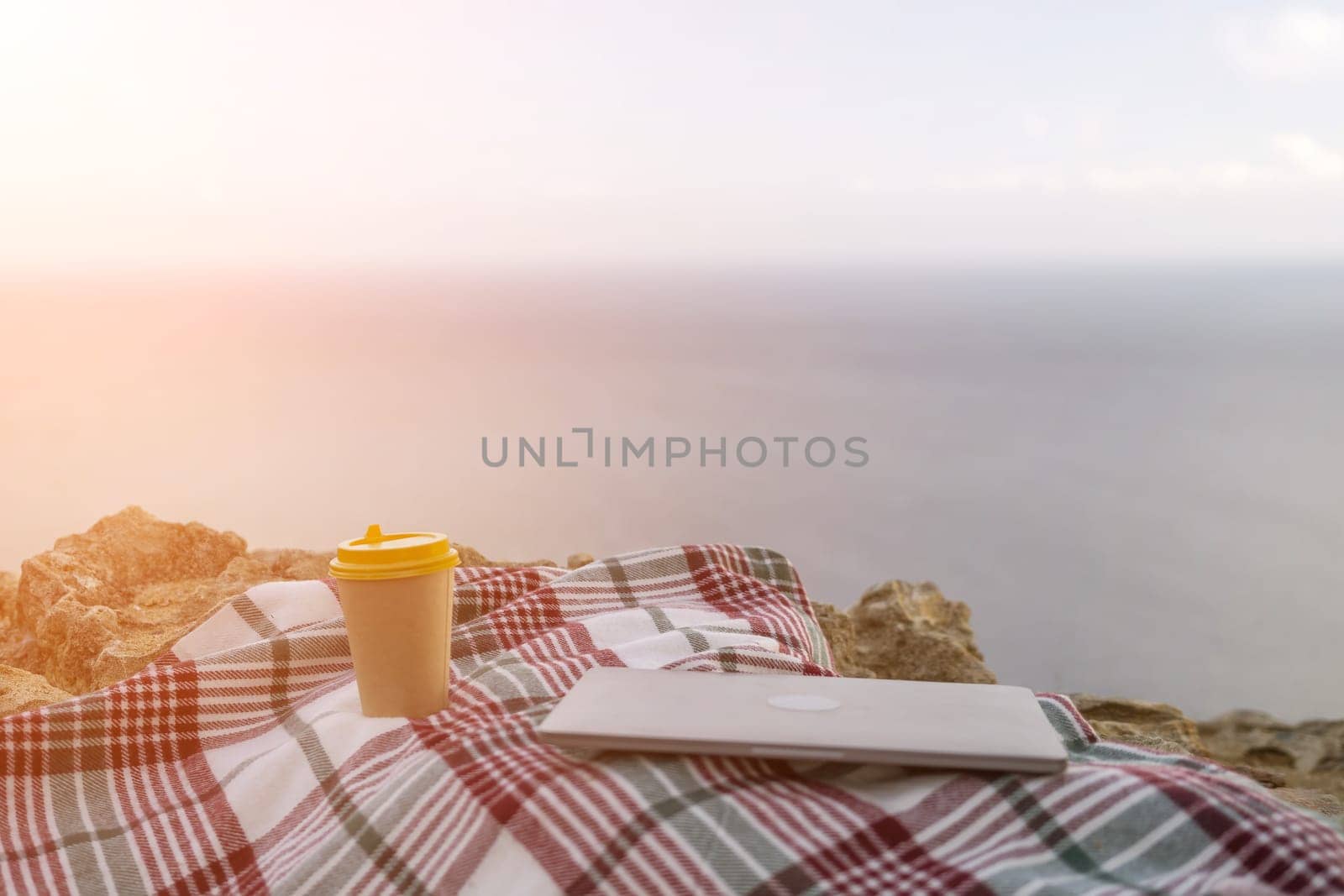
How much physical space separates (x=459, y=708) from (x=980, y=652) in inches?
41.6

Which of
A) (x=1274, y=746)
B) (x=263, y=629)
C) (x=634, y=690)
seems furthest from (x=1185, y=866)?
(x=1274, y=746)

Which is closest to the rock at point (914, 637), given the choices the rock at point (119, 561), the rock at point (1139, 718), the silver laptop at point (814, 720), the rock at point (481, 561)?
the rock at point (1139, 718)

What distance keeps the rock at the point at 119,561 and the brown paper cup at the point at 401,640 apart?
768mm

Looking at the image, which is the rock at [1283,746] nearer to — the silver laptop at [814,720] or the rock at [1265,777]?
the rock at [1265,777]

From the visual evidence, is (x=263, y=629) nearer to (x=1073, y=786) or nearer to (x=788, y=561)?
(x=788, y=561)

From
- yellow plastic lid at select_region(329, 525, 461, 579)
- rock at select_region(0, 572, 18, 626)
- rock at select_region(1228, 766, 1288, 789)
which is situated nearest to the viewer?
yellow plastic lid at select_region(329, 525, 461, 579)

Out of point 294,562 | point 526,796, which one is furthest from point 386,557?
point 294,562

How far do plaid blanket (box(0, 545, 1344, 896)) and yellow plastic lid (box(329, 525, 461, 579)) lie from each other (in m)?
0.16

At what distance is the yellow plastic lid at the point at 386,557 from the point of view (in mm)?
975

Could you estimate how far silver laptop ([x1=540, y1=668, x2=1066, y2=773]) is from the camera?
0.79 metres

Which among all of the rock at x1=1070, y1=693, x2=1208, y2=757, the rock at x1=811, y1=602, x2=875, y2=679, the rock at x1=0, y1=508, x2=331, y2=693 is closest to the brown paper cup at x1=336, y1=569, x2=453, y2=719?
the rock at x1=0, y1=508, x2=331, y2=693

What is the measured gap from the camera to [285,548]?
1770mm

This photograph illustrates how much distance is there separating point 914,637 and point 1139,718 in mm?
368

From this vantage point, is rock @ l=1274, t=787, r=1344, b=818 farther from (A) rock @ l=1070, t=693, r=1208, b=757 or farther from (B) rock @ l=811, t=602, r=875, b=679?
(B) rock @ l=811, t=602, r=875, b=679
